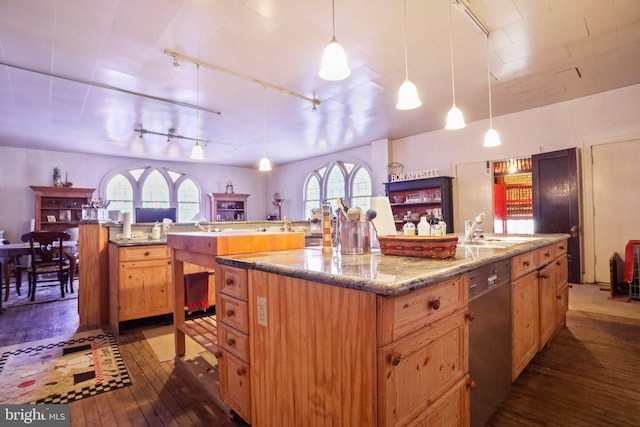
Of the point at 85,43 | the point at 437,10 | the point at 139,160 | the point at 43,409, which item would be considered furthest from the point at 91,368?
the point at 139,160

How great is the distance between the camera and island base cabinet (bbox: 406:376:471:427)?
3.71 ft

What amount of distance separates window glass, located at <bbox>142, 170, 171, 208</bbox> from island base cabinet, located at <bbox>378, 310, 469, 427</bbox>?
9447 millimetres

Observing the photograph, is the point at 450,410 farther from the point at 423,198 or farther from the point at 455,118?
the point at 423,198

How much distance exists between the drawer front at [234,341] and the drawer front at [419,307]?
0.83m

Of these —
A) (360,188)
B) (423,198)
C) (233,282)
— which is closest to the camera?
(233,282)

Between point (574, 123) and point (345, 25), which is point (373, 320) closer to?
point (345, 25)

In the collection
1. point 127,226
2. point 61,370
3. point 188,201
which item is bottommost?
point 61,370

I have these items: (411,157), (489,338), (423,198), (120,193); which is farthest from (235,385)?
(120,193)

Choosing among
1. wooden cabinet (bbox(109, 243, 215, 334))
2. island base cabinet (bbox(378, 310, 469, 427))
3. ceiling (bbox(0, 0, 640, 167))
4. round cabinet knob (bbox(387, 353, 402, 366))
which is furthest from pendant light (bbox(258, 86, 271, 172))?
round cabinet knob (bbox(387, 353, 402, 366))

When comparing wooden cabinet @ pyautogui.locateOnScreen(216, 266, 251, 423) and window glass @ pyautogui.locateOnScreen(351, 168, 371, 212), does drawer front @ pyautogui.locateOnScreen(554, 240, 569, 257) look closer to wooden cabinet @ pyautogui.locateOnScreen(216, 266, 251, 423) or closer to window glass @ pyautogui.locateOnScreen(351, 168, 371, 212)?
wooden cabinet @ pyautogui.locateOnScreen(216, 266, 251, 423)

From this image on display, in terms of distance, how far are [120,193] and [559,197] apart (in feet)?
32.7

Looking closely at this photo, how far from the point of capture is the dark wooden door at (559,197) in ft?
15.8

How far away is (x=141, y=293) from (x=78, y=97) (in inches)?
127

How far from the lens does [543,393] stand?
195 centimetres
